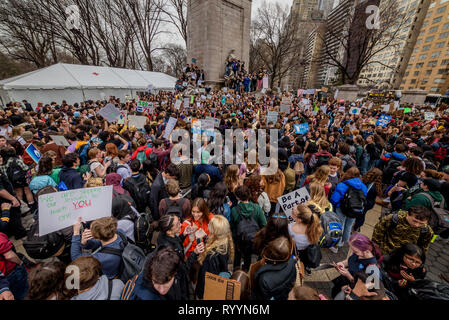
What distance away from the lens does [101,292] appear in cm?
154

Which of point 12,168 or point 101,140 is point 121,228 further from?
point 101,140

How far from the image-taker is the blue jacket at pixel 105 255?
1.92 meters

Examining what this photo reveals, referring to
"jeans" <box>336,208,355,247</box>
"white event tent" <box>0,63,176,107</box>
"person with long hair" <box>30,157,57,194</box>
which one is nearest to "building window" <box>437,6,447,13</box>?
"white event tent" <box>0,63,176,107</box>

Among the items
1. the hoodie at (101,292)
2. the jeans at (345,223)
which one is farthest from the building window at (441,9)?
the hoodie at (101,292)

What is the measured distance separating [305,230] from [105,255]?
Answer: 2296 mm

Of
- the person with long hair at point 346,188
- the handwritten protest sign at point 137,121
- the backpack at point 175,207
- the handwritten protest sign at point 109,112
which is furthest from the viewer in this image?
the handwritten protest sign at point 137,121

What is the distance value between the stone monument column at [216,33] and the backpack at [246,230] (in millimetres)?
18930

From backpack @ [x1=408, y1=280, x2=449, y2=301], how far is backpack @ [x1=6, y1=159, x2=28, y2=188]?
6392 mm

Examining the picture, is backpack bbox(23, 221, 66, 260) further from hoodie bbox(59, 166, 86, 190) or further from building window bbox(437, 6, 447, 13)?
building window bbox(437, 6, 447, 13)

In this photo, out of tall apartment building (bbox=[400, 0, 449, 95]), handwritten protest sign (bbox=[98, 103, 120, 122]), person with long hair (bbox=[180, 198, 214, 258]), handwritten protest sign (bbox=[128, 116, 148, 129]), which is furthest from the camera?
tall apartment building (bbox=[400, 0, 449, 95])

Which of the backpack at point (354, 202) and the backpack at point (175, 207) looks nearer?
the backpack at point (175, 207)

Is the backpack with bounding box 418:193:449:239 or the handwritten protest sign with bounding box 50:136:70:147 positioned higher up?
the handwritten protest sign with bounding box 50:136:70:147

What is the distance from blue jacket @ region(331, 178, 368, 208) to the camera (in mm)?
3207

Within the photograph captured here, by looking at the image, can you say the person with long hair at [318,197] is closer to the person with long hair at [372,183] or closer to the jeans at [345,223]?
the jeans at [345,223]
